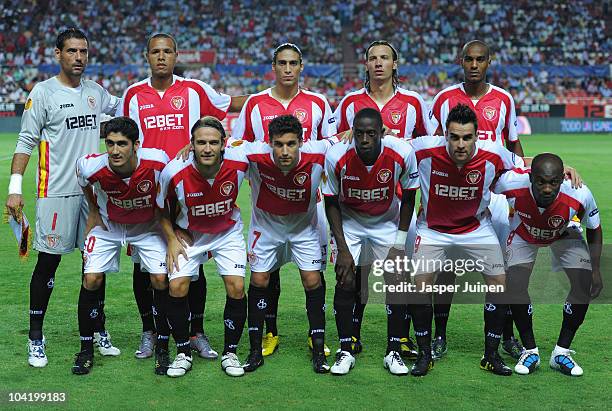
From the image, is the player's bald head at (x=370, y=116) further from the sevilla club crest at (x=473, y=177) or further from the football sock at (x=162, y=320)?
the football sock at (x=162, y=320)

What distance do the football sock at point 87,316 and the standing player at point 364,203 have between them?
177cm

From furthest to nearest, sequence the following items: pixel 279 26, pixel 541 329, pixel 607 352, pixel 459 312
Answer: pixel 279 26, pixel 459 312, pixel 541 329, pixel 607 352

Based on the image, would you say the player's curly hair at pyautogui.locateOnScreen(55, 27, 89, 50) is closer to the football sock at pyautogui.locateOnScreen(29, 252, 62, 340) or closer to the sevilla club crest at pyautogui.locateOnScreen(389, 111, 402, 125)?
the football sock at pyautogui.locateOnScreen(29, 252, 62, 340)

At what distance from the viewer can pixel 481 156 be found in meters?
5.79

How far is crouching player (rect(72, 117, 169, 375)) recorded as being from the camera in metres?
5.70

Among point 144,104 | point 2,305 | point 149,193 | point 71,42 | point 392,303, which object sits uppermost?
point 71,42

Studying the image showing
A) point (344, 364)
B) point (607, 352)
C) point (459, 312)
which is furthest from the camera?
point (459, 312)

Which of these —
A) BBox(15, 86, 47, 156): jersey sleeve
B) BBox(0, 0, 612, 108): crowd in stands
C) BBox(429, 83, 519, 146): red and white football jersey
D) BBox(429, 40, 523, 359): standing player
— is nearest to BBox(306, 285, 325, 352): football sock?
BBox(429, 40, 523, 359): standing player

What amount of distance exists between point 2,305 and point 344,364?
141 inches

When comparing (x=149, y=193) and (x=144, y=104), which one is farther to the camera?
(x=144, y=104)

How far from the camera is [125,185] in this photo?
19.0 feet

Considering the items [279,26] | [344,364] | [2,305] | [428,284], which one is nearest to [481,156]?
[428,284]

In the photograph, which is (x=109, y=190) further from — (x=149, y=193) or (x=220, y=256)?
(x=220, y=256)

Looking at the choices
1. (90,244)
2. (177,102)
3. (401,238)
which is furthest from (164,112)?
(401,238)
